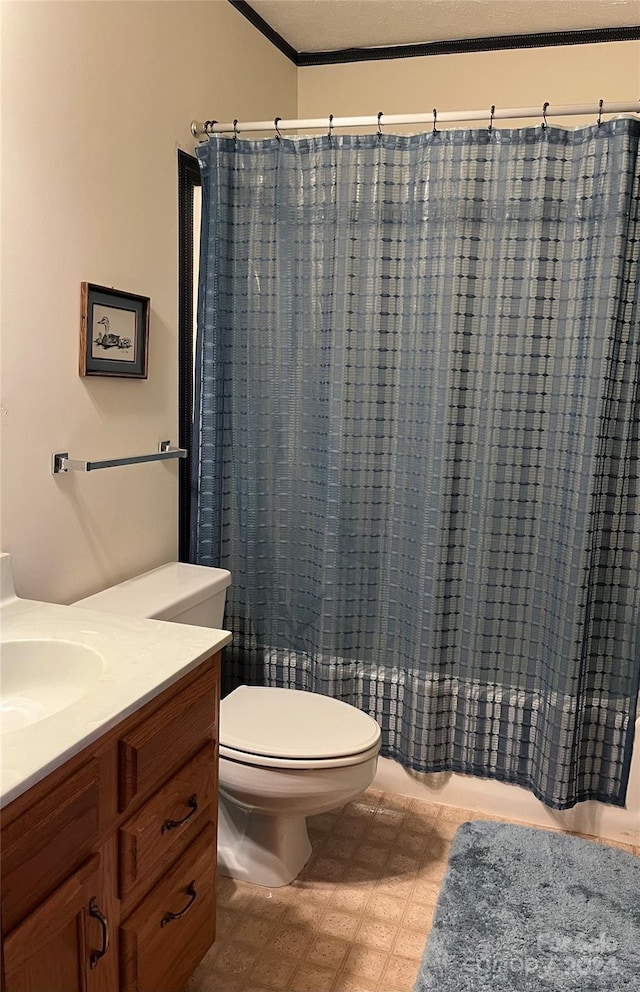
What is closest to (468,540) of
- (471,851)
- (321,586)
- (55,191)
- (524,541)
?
(524,541)

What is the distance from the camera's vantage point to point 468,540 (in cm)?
222

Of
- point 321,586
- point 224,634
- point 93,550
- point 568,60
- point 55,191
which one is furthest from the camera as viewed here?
point 568,60

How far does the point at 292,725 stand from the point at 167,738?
2.18ft

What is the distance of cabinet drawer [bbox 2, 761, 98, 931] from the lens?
0.99 m

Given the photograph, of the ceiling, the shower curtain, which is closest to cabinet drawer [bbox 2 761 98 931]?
the shower curtain

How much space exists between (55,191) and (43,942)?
4.63ft

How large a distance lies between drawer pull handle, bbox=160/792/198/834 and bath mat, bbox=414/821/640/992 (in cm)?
65

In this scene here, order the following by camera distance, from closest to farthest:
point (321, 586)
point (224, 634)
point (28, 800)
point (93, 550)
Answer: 1. point (28, 800)
2. point (224, 634)
3. point (93, 550)
4. point (321, 586)

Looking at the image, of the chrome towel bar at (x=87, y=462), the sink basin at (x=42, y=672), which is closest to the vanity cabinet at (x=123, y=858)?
the sink basin at (x=42, y=672)

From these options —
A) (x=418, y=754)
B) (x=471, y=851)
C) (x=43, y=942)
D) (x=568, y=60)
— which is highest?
(x=568, y=60)

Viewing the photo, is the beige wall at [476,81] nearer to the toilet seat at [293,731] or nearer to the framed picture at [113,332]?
the framed picture at [113,332]

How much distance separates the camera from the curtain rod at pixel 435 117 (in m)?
1.91

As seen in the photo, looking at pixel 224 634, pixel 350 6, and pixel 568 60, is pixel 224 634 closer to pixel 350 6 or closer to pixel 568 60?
pixel 350 6

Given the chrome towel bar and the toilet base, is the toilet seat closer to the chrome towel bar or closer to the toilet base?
the toilet base
